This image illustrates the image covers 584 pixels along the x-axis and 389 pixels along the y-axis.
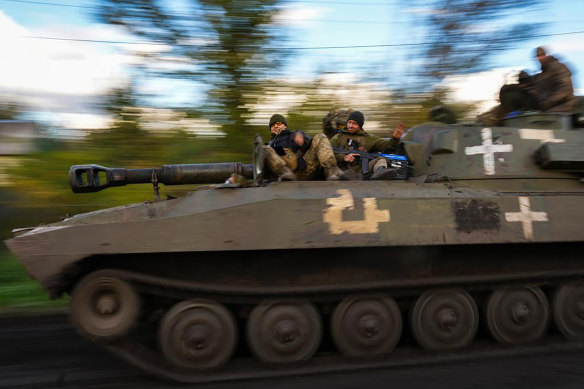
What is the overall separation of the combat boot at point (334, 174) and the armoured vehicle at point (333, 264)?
38 centimetres

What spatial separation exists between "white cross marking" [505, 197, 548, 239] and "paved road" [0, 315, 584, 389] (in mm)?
1095

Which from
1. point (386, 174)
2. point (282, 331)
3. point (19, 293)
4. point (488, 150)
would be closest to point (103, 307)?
point (282, 331)

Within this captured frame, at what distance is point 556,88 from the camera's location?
20.5 feet

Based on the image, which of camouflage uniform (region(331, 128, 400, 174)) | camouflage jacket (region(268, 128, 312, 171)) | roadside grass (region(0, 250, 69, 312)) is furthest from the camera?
roadside grass (region(0, 250, 69, 312))

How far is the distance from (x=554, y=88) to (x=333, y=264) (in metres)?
3.28

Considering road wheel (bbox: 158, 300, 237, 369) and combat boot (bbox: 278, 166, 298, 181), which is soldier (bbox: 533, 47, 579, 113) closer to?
combat boot (bbox: 278, 166, 298, 181)

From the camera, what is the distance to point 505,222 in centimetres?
482

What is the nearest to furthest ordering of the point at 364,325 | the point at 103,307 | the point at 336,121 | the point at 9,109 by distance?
1. the point at 103,307
2. the point at 364,325
3. the point at 336,121
4. the point at 9,109

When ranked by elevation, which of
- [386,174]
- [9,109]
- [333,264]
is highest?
[9,109]

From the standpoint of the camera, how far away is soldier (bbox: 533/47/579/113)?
6.22m

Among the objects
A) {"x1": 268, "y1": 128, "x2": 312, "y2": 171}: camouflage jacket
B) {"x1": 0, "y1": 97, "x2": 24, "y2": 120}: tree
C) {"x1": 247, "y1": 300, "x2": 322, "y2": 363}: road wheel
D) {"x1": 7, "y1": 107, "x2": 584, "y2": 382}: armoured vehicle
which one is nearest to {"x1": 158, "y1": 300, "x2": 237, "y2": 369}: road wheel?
{"x1": 7, "y1": 107, "x2": 584, "y2": 382}: armoured vehicle

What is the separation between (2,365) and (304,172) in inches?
128

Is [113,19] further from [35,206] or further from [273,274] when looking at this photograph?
[273,274]

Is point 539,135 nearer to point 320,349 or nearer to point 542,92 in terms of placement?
point 542,92
